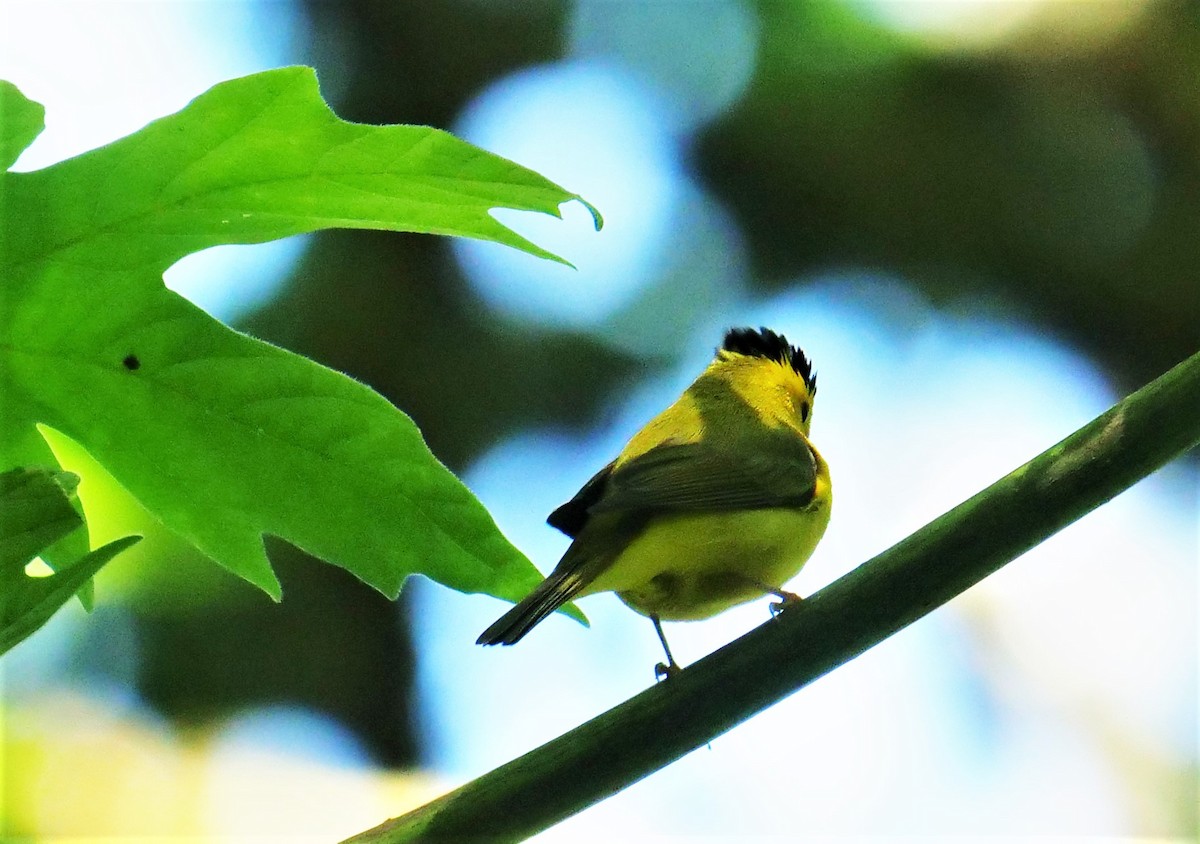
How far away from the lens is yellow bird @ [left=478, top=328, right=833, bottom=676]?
1.55 metres

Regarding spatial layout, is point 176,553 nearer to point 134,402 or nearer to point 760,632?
point 134,402

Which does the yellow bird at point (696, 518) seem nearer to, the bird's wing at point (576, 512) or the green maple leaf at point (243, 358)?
the bird's wing at point (576, 512)

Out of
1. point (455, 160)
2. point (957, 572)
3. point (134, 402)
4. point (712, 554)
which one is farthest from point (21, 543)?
point (712, 554)

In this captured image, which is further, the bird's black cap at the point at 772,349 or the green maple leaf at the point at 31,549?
the bird's black cap at the point at 772,349

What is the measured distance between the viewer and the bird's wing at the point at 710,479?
5.20 feet

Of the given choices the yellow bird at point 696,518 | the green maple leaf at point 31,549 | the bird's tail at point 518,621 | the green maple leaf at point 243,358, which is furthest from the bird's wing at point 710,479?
the green maple leaf at point 31,549

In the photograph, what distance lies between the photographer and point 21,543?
2.16ft

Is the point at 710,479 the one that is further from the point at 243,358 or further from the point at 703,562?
the point at 243,358

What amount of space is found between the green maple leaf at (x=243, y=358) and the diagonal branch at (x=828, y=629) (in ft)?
0.63

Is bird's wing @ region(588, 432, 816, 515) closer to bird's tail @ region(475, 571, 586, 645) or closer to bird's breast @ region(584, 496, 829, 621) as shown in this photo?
bird's breast @ region(584, 496, 829, 621)

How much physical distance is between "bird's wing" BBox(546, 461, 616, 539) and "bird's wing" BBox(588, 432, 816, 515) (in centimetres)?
2

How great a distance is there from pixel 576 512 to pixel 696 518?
17 cm

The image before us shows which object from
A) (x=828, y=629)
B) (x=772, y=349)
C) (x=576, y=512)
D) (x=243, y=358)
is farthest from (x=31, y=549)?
(x=772, y=349)

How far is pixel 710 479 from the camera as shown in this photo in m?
1.71
